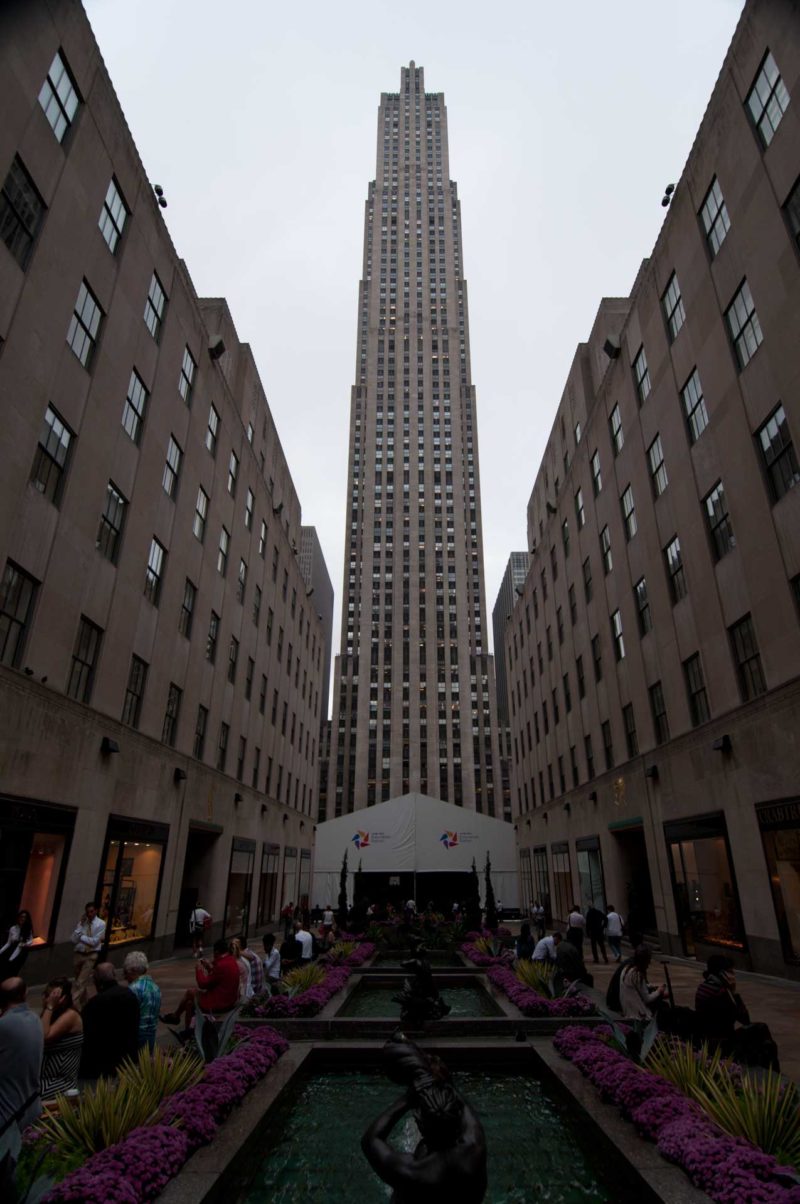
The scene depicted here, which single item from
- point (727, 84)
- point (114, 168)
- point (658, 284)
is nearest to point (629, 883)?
point (658, 284)

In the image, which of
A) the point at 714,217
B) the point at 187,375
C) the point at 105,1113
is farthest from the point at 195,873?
the point at 714,217

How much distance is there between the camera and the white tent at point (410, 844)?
146ft

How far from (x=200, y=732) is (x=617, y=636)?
1948cm

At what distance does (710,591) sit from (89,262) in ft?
69.1

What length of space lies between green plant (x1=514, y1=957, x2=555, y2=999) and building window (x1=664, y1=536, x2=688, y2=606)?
45.0ft

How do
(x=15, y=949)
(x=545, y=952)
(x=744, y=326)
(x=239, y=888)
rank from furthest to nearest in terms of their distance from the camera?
(x=239, y=888)
(x=744, y=326)
(x=545, y=952)
(x=15, y=949)

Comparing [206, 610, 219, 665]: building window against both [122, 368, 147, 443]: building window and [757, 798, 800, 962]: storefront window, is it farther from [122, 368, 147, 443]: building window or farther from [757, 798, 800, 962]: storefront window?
[757, 798, 800, 962]: storefront window

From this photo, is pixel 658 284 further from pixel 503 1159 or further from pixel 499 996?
pixel 503 1159

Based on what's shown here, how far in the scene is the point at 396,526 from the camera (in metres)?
116

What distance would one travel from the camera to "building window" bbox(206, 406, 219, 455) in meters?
28.3

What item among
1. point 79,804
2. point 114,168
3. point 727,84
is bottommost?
point 79,804

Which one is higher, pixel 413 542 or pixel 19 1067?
pixel 413 542

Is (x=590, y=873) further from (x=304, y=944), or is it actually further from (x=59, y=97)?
(x=59, y=97)

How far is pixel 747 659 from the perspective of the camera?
61.1ft
